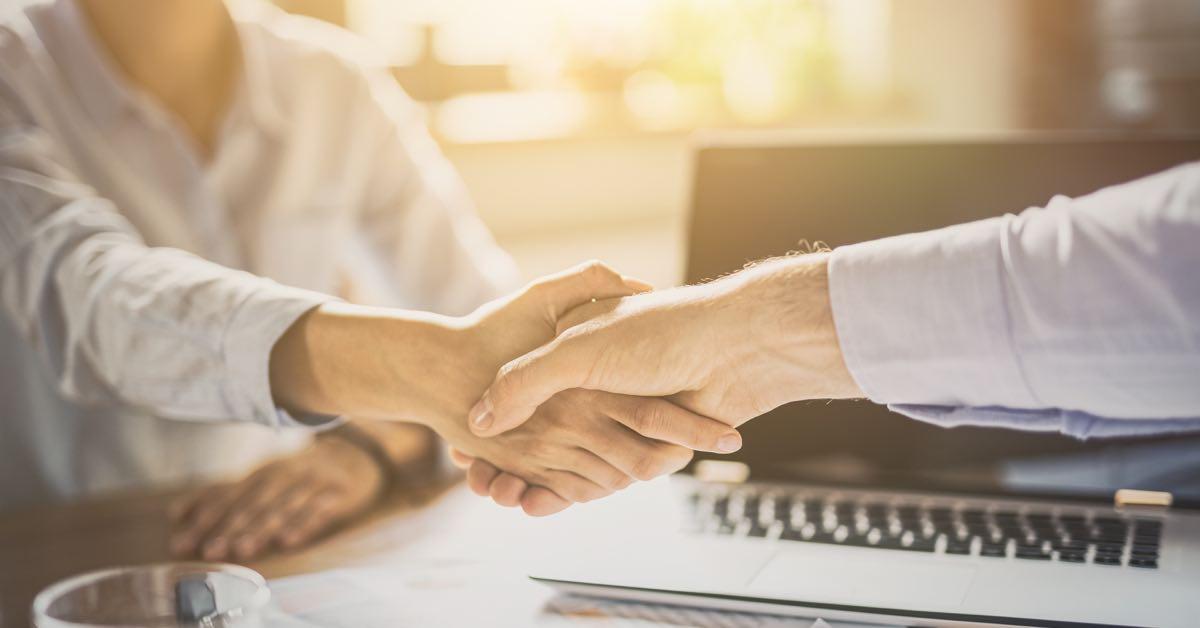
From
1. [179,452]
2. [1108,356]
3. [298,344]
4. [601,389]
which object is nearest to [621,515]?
[601,389]

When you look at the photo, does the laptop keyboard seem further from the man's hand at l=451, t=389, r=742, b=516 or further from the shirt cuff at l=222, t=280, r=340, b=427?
the shirt cuff at l=222, t=280, r=340, b=427

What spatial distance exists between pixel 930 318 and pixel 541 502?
1.06 ft

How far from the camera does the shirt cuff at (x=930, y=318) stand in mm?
628

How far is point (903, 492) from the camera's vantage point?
0.86 metres

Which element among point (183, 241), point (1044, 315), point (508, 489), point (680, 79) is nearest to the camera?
point (1044, 315)

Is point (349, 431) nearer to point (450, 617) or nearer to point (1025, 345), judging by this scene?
point (450, 617)

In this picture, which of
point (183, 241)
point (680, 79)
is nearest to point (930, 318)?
point (183, 241)

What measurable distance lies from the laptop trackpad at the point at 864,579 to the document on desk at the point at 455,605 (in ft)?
0.06

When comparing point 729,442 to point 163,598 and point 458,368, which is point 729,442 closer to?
point 458,368

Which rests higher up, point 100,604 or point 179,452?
point 100,604

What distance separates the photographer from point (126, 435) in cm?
122

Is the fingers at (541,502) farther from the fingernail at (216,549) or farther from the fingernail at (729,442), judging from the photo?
the fingernail at (216,549)

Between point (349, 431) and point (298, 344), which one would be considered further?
point (349, 431)

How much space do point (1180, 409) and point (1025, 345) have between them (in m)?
0.10
